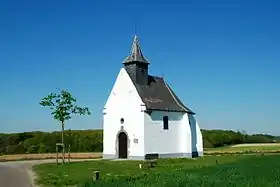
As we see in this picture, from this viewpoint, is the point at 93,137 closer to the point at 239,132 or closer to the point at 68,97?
the point at 68,97

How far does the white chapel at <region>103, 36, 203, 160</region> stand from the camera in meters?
46.2

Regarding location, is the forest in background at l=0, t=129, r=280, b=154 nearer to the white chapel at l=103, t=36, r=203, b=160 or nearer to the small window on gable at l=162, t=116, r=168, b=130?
the white chapel at l=103, t=36, r=203, b=160

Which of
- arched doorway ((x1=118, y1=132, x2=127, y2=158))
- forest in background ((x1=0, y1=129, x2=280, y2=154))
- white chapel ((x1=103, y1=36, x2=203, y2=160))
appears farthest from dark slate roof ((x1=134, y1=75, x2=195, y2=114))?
forest in background ((x1=0, y1=129, x2=280, y2=154))

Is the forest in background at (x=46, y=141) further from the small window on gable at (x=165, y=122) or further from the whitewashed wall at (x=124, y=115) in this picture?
the small window on gable at (x=165, y=122)

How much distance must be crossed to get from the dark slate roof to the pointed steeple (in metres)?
2.89

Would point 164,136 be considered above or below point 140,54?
below

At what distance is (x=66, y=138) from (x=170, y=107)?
23027 mm

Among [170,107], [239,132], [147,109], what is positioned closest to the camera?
[147,109]

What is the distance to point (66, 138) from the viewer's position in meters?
66.6

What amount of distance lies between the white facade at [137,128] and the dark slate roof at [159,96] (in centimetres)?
62

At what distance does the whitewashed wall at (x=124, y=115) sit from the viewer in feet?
151

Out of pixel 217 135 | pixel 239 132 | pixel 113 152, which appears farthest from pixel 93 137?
pixel 239 132

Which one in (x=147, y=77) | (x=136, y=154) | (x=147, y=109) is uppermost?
(x=147, y=77)

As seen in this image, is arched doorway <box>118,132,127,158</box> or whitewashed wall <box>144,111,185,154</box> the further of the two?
arched doorway <box>118,132,127,158</box>
